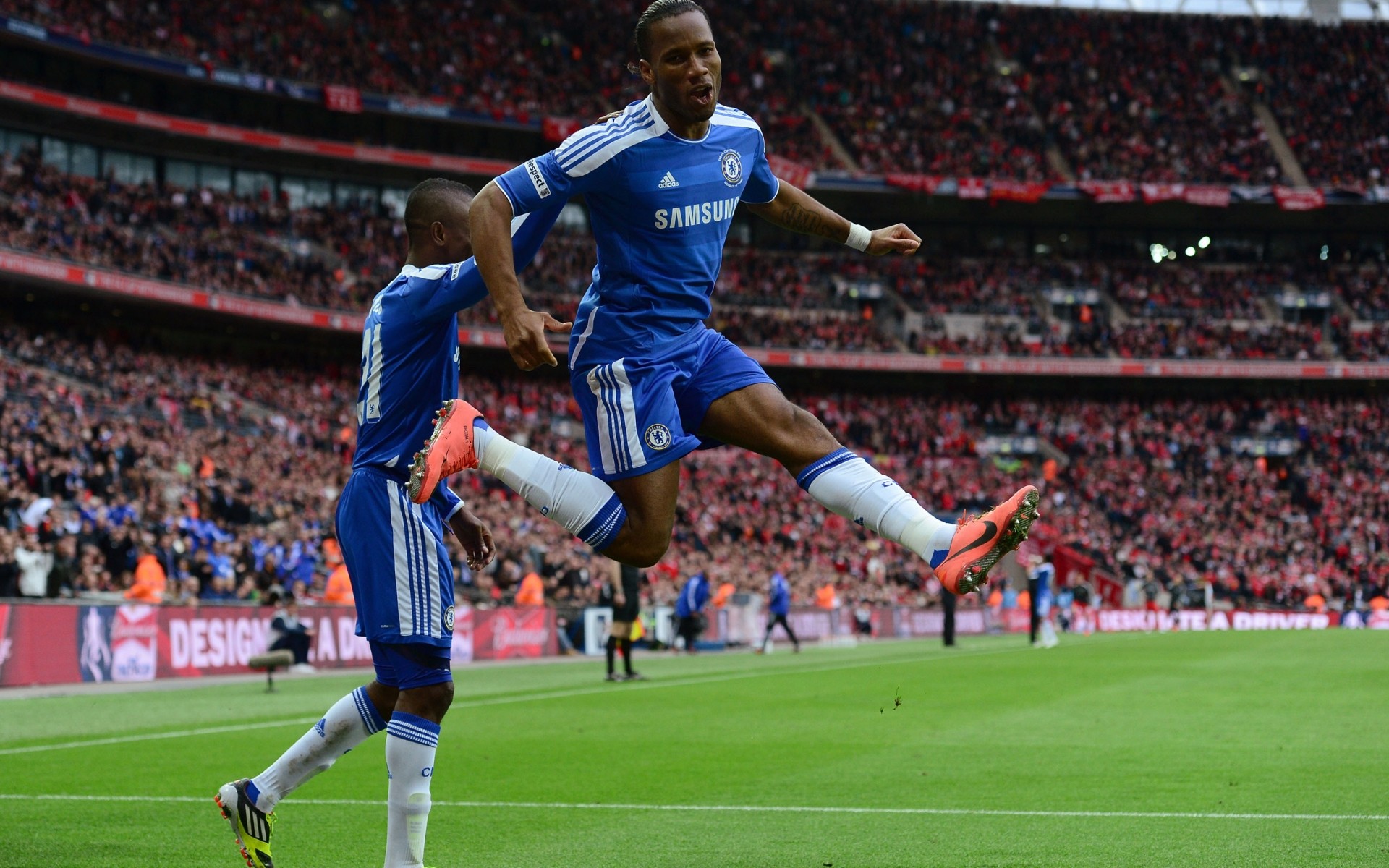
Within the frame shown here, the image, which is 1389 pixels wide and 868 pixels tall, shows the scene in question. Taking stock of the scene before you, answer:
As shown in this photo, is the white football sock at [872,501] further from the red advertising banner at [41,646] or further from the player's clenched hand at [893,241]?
the red advertising banner at [41,646]

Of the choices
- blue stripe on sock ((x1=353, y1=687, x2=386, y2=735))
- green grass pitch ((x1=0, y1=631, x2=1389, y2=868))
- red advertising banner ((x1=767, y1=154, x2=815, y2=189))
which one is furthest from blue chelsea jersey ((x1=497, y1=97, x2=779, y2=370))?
red advertising banner ((x1=767, y1=154, x2=815, y2=189))

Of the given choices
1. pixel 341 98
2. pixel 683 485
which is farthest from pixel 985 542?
pixel 341 98

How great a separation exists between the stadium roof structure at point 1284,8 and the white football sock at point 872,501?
62747 mm

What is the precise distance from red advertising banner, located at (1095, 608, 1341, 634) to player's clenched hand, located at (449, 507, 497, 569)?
39615mm

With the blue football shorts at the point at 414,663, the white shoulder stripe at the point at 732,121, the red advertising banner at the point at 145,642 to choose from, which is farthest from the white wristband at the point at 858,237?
the red advertising banner at the point at 145,642

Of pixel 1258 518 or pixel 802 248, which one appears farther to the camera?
pixel 802 248

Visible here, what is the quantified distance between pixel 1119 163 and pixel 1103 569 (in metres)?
19.3

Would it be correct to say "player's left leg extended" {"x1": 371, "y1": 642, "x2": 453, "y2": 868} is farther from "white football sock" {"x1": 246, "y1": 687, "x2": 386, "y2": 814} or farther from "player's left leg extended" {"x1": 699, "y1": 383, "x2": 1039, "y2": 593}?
"player's left leg extended" {"x1": 699, "y1": 383, "x2": 1039, "y2": 593}

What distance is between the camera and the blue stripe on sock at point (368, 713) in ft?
18.2

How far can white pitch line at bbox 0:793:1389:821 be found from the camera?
659 cm

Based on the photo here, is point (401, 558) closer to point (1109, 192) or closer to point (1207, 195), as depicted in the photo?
point (1109, 192)

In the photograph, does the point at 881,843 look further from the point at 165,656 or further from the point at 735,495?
the point at 735,495

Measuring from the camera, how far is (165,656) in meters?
19.4

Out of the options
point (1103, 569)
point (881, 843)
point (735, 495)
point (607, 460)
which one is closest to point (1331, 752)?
point (881, 843)
